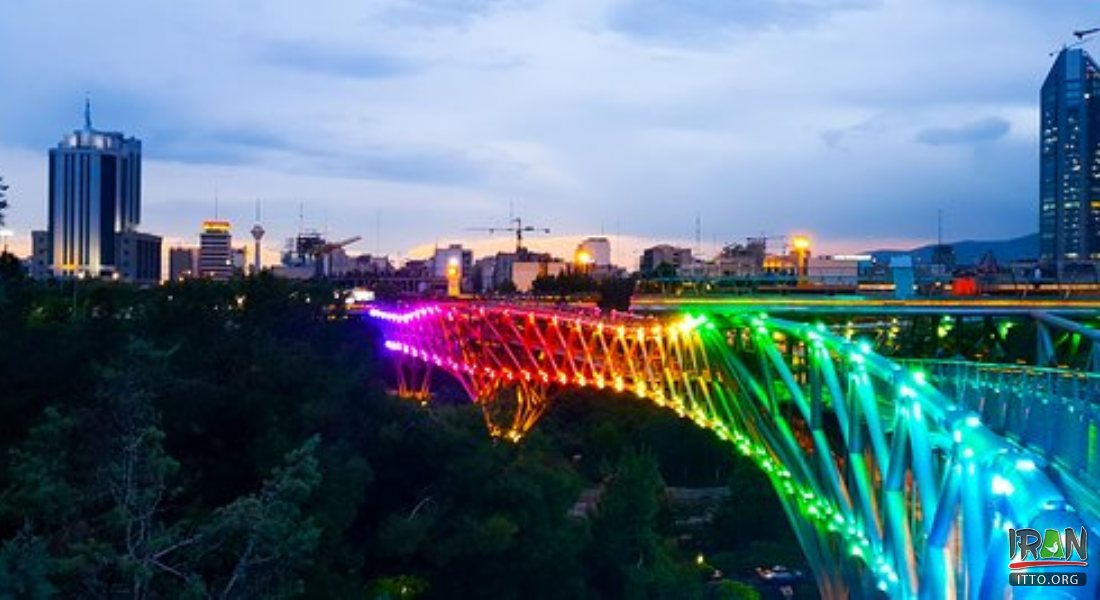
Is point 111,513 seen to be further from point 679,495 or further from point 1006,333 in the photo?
point 679,495

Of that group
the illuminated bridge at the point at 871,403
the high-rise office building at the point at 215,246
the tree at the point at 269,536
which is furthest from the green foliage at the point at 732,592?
the high-rise office building at the point at 215,246

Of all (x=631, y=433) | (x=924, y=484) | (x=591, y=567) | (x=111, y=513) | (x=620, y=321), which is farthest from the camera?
(x=631, y=433)

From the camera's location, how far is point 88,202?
137 metres

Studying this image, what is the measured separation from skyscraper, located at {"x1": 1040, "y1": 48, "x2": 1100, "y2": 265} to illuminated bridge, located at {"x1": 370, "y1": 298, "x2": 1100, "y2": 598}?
48677 mm

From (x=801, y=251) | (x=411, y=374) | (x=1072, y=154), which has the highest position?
(x=1072, y=154)

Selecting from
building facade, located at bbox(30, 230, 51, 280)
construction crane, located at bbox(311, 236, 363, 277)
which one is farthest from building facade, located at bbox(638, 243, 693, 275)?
building facade, located at bbox(30, 230, 51, 280)

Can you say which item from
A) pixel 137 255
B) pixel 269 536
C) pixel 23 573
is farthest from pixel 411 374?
pixel 137 255

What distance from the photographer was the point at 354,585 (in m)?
19.4

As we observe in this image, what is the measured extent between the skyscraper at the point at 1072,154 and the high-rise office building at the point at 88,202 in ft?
282

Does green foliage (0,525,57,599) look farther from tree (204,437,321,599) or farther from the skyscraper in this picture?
the skyscraper

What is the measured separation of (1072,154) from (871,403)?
264 ft

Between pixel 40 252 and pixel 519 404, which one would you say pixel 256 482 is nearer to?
pixel 519 404

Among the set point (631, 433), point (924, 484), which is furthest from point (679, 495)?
point (924, 484)

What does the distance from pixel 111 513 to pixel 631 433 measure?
37.3 metres
